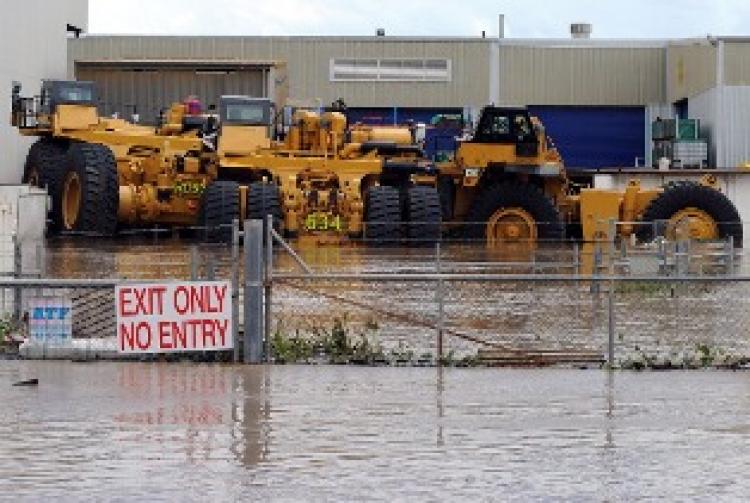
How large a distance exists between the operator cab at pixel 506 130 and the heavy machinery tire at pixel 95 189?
766cm

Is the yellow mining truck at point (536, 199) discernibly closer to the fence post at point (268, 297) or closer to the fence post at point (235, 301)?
the fence post at point (268, 297)

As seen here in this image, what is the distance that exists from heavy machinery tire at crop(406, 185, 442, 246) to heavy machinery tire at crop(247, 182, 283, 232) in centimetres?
256

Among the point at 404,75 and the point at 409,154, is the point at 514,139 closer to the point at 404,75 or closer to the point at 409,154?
the point at 409,154

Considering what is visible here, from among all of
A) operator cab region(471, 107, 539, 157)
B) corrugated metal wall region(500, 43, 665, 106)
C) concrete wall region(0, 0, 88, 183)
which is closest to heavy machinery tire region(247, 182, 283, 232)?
operator cab region(471, 107, 539, 157)

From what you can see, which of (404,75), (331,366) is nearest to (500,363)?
(331,366)

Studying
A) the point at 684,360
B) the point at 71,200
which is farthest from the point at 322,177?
the point at 684,360

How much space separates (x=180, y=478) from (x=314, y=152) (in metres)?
28.8

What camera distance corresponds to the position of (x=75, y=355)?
19250mm

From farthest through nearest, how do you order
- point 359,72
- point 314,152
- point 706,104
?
point 359,72
point 706,104
point 314,152

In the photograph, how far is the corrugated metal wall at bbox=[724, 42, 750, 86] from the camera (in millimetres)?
56344

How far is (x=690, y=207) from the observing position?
39.2 m

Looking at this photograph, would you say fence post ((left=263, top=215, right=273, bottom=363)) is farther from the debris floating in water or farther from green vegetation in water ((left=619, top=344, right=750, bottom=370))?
green vegetation in water ((left=619, top=344, right=750, bottom=370))

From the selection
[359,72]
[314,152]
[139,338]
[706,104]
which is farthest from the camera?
[359,72]

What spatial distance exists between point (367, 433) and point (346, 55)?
4802cm
